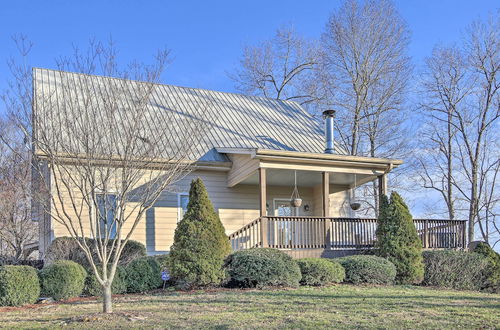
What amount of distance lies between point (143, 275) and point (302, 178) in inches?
278

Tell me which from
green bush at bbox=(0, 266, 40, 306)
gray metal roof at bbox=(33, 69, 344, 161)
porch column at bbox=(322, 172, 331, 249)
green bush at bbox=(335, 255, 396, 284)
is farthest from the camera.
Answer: gray metal roof at bbox=(33, 69, 344, 161)

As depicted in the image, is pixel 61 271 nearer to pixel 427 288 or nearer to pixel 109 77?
pixel 109 77

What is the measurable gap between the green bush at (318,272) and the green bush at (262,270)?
0.33m

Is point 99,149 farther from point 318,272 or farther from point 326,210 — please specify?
point 326,210

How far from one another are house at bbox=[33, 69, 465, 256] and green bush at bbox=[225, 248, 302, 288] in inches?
95.5

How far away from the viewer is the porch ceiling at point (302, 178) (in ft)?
53.0

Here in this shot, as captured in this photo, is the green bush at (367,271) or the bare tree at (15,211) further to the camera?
the bare tree at (15,211)

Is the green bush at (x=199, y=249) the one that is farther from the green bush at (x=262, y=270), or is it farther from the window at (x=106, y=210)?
the window at (x=106, y=210)

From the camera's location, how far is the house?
14984 mm

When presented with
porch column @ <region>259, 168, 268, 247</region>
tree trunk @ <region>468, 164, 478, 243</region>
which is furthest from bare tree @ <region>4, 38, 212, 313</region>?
tree trunk @ <region>468, 164, 478, 243</region>

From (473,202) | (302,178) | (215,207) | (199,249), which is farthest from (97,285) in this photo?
(473,202)

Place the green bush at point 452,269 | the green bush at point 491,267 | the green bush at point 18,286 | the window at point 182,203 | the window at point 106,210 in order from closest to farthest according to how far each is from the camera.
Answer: the window at point 106,210 → the green bush at point 18,286 → the green bush at point 452,269 → the green bush at point 491,267 → the window at point 182,203

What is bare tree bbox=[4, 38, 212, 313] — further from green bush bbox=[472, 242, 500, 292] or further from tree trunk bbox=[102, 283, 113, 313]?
green bush bbox=[472, 242, 500, 292]

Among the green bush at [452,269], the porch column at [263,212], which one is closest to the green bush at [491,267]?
the green bush at [452,269]
